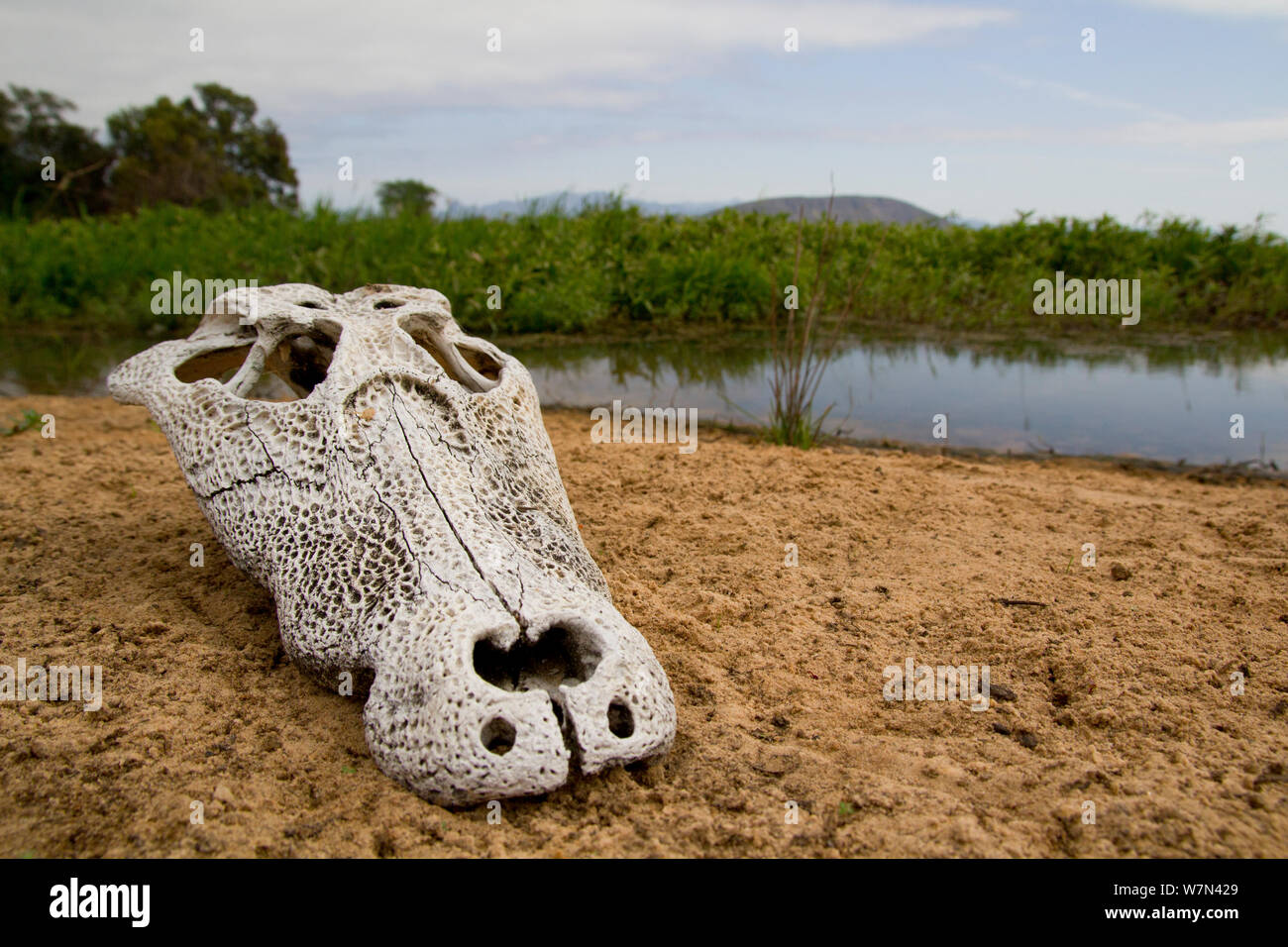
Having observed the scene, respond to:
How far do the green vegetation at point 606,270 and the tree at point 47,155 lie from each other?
9.59m

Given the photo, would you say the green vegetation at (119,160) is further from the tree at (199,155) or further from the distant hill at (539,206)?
the distant hill at (539,206)

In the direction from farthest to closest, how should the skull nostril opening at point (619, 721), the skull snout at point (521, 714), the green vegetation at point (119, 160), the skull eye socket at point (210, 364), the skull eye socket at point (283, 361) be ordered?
the green vegetation at point (119, 160) → the skull eye socket at point (210, 364) → the skull eye socket at point (283, 361) → the skull nostril opening at point (619, 721) → the skull snout at point (521, 714)

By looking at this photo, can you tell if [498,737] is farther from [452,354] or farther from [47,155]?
[47,155]

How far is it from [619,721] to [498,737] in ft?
1.08

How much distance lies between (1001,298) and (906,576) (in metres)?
8.38

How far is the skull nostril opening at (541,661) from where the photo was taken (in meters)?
2.42

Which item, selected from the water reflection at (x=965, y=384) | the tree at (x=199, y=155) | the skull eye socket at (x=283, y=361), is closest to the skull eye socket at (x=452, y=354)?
the skull eye socket at (x=283, y=361)

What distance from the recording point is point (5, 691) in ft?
9.16

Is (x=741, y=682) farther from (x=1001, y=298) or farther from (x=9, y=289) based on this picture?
(x=9, y=289)

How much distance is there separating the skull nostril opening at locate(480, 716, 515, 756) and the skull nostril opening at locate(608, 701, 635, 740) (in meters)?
0.28

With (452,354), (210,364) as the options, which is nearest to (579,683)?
(452,354)

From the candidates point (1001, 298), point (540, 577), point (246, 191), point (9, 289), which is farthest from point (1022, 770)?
point (246, 191)

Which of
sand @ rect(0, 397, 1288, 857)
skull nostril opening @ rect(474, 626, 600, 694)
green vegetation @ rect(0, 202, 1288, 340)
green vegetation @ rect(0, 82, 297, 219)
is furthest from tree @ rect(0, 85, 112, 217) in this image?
skull nostril opening @ rect(474, 626, 600, 694)

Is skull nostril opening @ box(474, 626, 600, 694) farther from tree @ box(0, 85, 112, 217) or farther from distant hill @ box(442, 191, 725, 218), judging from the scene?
tree @ box(0, 85, 112, 217)
